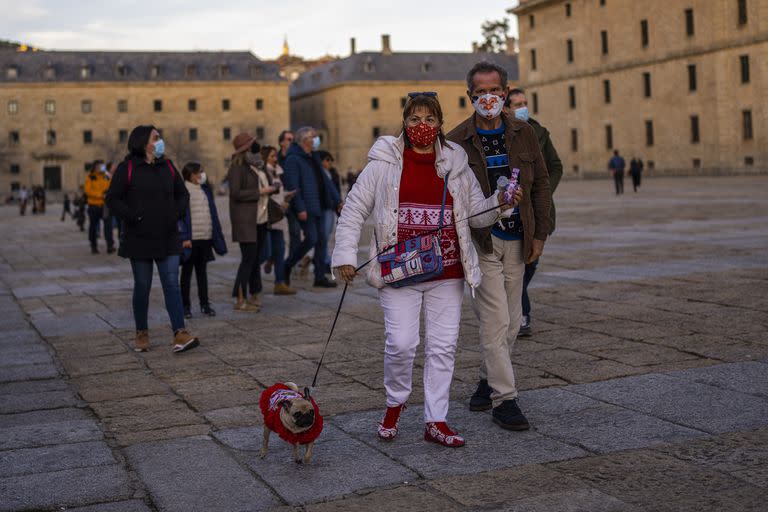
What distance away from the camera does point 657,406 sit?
5.76 m

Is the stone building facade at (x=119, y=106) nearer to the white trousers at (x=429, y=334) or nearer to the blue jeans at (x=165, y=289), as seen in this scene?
the blue jeans at (x=165, y=289)

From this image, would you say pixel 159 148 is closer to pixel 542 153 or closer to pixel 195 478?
pixel 542 153

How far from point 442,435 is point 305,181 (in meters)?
7.87

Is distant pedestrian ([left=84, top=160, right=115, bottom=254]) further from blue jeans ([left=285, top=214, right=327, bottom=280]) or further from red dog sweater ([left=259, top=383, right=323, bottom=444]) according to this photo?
red dog sweater ([left=259, top=383, right=323, bottom=444])

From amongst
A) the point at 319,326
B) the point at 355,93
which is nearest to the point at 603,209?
the point at 319,326

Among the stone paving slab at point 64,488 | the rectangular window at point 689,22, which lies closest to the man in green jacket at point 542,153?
the stone paving slab at point 64,488

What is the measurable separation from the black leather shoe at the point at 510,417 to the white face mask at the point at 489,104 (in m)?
1.51

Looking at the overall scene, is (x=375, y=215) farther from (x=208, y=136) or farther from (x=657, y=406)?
(x=208, y=136)

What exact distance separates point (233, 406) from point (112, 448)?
1031 mm

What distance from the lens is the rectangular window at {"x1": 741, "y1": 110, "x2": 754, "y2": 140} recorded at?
57688 mm

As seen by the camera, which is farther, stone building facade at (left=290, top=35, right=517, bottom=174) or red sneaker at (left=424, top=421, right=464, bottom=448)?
stone building facade at (left=290, top=35, right=517, bottom=174)

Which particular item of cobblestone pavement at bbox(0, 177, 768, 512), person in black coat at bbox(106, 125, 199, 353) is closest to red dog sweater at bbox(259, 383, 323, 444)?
cobblestone pavement at bbox(0, 177, 768, 512)

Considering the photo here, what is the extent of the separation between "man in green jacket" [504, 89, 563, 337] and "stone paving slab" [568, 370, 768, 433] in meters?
1.02

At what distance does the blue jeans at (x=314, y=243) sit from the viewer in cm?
1281
